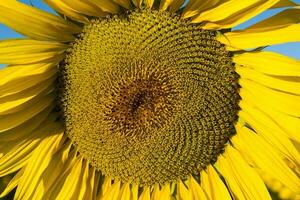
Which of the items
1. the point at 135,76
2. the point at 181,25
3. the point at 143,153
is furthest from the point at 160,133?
the point at 181,25

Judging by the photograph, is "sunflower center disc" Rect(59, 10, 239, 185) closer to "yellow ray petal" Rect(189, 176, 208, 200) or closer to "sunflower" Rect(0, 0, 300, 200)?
"sunflower" Rect(0, 0, 300, 200)

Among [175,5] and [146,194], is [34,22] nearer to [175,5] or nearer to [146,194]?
[175,5]

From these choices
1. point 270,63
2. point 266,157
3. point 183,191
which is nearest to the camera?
point 270,63

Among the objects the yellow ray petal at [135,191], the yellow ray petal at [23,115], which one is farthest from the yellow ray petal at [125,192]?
the yellow ray petal at [23,115]

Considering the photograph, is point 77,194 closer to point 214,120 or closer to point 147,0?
point 214,120

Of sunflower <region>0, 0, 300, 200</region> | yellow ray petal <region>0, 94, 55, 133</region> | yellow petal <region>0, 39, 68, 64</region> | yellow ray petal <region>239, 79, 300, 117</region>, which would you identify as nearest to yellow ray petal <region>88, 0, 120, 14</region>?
sunflower <region>0, 0, 300, 200</region>

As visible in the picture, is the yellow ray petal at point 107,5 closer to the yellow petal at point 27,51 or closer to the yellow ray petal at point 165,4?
the yellow ray petal at point 165,4

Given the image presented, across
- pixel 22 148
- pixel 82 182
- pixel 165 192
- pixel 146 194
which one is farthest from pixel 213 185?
pixel 22 148
